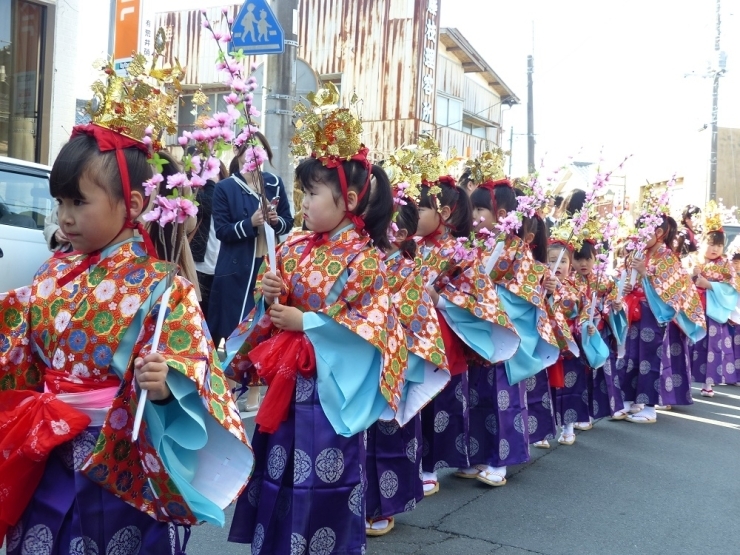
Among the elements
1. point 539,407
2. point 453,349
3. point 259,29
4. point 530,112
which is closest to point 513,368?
point 453,349

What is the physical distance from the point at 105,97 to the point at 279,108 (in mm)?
4456

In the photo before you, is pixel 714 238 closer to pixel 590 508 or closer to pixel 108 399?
pixel 590 508

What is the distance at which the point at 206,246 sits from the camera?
6.31m

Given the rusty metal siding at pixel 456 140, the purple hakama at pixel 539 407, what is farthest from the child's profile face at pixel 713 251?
the rusty metal siding at pixel 456 140

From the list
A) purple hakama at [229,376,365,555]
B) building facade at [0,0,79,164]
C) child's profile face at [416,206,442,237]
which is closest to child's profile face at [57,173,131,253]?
purple hakama at [229,376,365,555]

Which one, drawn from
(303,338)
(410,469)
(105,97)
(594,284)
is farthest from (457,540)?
(594,284)

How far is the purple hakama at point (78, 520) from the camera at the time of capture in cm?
241

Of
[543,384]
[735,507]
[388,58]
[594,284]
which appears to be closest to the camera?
[735,507]

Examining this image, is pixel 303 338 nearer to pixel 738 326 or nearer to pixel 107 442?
pixel 107 442

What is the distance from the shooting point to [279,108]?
272 inches

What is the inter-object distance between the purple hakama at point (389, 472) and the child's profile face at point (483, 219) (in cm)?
165

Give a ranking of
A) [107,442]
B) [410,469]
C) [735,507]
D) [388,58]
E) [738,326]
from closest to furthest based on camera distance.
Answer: [107,442]
[410,469]
[735,507]
[738,326]
[388,58]

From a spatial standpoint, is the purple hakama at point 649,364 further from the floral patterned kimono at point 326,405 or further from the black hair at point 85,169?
the black hair at point 85,169

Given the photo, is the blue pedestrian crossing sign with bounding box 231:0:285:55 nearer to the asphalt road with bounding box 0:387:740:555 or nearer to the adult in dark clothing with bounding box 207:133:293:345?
the adult in dark clothing with bounding box 207:133:293:345
